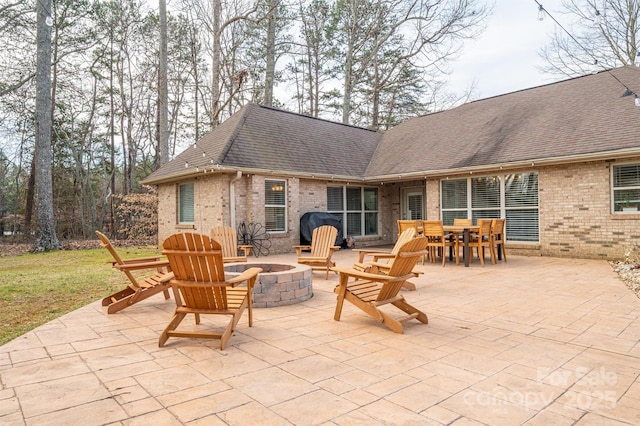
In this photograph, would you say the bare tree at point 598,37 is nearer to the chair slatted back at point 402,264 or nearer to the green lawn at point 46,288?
the chair slatted back at point 402,264

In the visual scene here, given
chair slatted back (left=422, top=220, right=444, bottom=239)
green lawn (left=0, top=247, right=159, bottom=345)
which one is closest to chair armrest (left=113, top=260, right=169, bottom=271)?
green lawn (left=0, top=247, right=159, bottom=345)

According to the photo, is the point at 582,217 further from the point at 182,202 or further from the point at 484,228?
the point at 182,202

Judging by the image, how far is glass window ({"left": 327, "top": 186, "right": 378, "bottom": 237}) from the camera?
13383 mm

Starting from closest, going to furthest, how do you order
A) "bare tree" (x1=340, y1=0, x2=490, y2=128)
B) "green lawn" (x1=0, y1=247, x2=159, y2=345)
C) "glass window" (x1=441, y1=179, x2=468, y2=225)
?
"green lawn" (x1=0, y1=247, x2=159, y2=345) → "glass window" (x1=441, y1=179, x2=468, y2=225) → "bare tree" (x1=340, y1=0, x2=490, y2=128)

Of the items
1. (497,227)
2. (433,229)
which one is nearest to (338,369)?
(433,229)

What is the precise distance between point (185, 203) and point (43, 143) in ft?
17.5

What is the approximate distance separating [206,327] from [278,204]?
25.3 feet

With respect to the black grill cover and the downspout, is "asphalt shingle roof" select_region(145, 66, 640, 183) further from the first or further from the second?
the black grill cover

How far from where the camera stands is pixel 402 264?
3.96 m

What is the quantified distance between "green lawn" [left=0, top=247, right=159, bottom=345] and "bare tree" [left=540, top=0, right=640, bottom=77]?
17.7m

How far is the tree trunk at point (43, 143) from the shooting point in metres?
13.1

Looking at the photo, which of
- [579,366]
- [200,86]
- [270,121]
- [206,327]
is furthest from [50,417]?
[200,86]

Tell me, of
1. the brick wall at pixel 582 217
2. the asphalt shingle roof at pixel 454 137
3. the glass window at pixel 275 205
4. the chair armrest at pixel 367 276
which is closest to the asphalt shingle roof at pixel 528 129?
the asphalt shingle roof at pixel 454 137

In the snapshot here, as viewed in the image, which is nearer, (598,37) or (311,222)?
(311,222)
